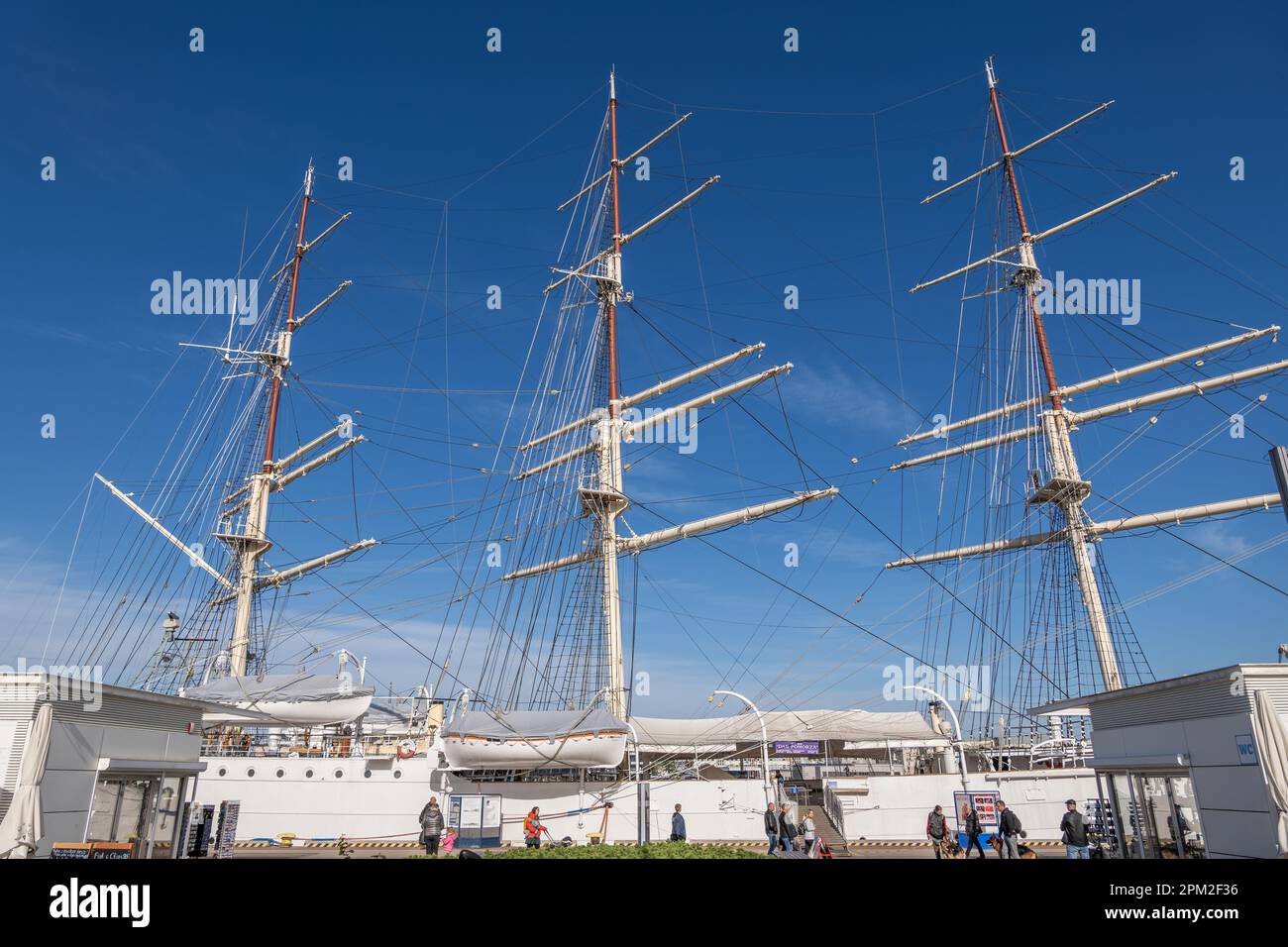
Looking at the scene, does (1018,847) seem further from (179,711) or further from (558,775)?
(179,711)

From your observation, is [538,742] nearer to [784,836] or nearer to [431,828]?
[431,828]

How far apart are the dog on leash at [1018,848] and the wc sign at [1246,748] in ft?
19.5

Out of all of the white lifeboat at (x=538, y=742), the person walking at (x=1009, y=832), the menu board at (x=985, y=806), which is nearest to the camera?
the person walking at (x=1009, y=832)

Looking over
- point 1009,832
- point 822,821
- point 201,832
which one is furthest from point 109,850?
point 822,821

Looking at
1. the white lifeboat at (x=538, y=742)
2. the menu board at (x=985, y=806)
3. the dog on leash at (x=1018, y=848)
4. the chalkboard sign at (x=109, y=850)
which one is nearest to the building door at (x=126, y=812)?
the chalkboard sign at (x=109, y=850)

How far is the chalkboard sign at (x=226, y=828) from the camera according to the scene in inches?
749

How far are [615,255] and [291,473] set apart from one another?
20978 millimetres

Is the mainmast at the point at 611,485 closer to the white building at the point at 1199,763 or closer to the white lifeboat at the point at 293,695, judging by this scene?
the white lifeboat at the point at 293,695

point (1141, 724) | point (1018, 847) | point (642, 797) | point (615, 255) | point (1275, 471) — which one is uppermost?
point (615, 255)

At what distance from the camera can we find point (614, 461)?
111 feet

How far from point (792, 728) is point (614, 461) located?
12522 mm

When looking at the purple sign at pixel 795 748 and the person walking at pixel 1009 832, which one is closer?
the person walking at pixel 1009 832
